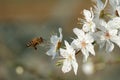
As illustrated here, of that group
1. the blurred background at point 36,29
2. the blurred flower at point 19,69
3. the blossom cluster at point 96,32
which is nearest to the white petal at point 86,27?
the blossom cluster at point 96,32

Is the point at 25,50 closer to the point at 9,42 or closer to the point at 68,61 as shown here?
the point at 9,42

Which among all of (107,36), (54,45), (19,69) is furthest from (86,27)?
(19,69)

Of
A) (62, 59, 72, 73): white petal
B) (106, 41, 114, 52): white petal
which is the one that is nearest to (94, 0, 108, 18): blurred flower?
(106, 41, 114, 52): white petal

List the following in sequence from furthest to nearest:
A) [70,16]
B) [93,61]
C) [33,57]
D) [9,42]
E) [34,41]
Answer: [70,16], [33,57], [9,42], [93,61], [34,41]

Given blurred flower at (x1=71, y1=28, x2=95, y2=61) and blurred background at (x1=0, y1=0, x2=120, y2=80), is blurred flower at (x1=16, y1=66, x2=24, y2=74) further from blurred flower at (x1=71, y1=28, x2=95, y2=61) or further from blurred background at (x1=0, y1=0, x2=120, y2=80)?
blurred flower at (x1=71, y1=28, x2=95, y2=61)

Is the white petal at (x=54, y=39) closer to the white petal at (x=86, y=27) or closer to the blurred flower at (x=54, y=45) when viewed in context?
the blurred flower at (x=54, y=45)

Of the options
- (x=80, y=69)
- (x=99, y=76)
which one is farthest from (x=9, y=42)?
(x=99, y=76)
